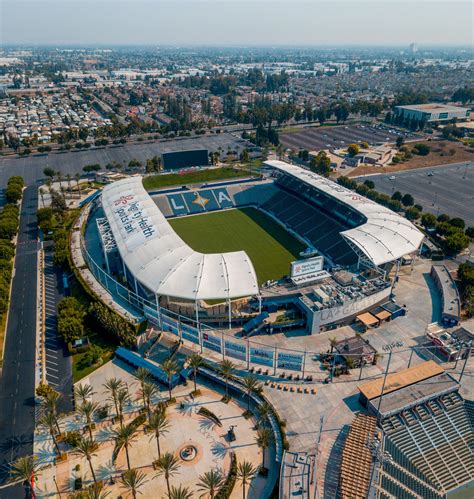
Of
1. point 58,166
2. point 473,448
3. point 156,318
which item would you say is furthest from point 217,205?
point 473,448

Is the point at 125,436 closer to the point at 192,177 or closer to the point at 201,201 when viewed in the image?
the point at 201,201

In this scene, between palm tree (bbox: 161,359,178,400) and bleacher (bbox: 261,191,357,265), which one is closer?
palm tree (bbox: 161,359,178,400)

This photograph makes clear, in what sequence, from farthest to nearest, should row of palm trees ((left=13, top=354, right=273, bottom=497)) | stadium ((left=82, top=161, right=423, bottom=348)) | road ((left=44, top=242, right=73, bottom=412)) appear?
stadium ((left=82, top=161, right=423, bottom=348))
road ((left=44, top=242, right=73, bottom=412))
row of palm trees ((left=13, top=354, right=273, bottom=497))

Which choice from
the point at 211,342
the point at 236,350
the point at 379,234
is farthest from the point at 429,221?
the point at 211,342

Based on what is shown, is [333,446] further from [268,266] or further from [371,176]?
[371,176]

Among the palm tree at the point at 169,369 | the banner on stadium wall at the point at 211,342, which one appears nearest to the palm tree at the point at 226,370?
the banner on stadium wall at the point at 211,342

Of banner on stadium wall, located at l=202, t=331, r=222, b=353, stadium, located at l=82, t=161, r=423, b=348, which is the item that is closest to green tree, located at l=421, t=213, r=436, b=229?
stadium, located at l=82, t=161, r=423, b=348

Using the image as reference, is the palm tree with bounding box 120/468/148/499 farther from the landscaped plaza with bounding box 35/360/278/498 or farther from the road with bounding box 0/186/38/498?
the road with bounding box 0/186/38/498
